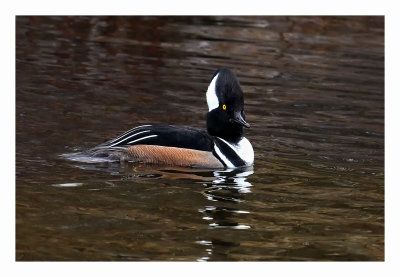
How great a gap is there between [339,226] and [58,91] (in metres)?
6.41

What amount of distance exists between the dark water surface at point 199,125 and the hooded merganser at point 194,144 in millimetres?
167

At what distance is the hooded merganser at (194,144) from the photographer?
414 inches

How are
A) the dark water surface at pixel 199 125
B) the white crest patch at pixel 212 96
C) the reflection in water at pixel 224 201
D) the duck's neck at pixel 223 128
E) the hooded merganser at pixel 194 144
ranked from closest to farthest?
the reflection in water at pixel 224 201
the dark water surface at pixel 199 125
the hooded merganser at pixel 194 144
the white crest patch at pixel 212 96
the duck's neck at pixel 223 128

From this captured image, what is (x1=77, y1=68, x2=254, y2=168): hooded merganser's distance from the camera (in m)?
10.5

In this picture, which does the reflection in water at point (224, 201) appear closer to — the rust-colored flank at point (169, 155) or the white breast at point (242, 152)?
the white breast at point (242, 152)

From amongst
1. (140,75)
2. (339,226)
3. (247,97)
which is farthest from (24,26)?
(339,226)

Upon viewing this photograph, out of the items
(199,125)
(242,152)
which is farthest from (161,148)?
(199,125)

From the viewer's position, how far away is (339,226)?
870 cm

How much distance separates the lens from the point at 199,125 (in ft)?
41.3

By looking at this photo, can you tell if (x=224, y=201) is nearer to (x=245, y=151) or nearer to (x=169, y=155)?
(x=169, y=155)

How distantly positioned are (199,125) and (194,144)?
2.04 m

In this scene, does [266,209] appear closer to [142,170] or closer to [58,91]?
[142,170]

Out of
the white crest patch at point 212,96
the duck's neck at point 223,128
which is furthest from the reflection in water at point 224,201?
the white crest patch at point 212,96

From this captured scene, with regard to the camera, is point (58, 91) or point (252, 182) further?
point (58, 91)
